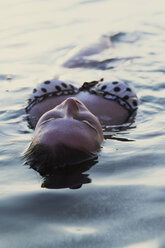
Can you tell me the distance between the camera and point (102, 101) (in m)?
4.46

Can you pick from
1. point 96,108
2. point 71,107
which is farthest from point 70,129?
point 96,108

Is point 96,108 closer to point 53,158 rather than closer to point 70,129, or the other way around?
point 70,129

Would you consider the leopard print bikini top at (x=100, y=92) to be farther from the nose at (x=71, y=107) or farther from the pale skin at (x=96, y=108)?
the nose at (x=71, y=107)

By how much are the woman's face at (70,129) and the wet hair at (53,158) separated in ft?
0.10

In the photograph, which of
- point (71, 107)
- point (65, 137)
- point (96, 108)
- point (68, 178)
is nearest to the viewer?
point (68, 178)

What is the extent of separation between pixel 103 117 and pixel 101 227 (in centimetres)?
221

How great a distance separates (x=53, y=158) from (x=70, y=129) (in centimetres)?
22

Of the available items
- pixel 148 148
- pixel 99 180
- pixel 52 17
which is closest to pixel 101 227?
pixel 99 180

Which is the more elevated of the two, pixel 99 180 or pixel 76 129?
pixel 76 129

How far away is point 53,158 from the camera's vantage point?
2.94 meters

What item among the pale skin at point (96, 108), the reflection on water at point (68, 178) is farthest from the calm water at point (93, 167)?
the pale skin at point (96, 108)

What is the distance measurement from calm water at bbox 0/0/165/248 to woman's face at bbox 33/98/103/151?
0.16 m

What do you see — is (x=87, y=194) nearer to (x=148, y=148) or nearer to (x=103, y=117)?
(x=148, y=148)

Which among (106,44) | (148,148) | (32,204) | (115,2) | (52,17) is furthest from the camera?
(115,2)
